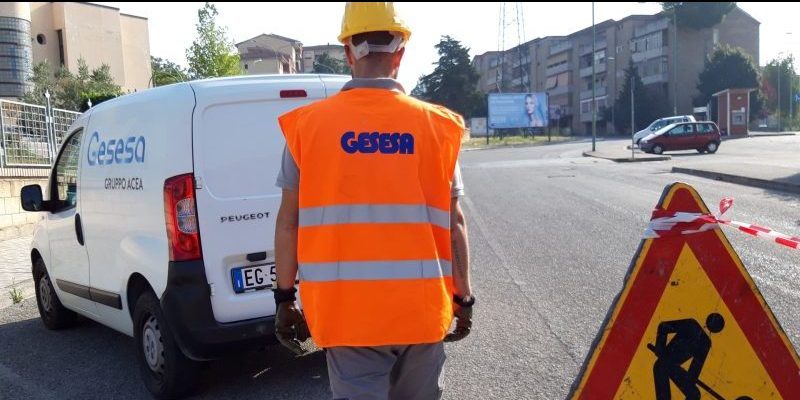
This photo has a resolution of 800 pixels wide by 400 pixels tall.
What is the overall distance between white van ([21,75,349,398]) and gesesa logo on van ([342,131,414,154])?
83.5 inches

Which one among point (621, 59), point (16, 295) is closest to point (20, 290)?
point (16, 295)

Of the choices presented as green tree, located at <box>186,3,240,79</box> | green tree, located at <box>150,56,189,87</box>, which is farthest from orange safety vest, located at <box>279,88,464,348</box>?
green tree, located at <box>186,3,240,79</box>

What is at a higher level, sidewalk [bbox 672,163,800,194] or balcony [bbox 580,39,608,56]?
balcony [bbox 580,39,608,56]

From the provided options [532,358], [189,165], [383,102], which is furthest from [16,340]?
[383,102]

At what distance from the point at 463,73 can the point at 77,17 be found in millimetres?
45511

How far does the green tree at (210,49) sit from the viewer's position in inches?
1107

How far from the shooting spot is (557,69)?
10544cm

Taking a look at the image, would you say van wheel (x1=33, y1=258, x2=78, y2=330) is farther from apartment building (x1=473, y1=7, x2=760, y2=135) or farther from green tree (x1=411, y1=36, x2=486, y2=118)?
green tree (x1=411, y1=36, x2=486, y2=118)

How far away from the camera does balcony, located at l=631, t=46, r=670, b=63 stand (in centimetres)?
8000

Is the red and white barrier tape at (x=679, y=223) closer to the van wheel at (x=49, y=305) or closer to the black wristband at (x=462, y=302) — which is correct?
the black wristband at (x=462, y=302)

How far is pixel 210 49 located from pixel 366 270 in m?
28.1

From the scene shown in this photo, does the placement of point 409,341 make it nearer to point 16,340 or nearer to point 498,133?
point 16,340

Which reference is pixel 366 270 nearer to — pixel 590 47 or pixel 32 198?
pixel 32 198

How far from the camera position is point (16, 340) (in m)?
6.09
